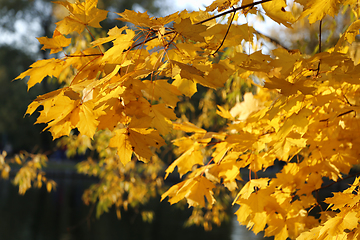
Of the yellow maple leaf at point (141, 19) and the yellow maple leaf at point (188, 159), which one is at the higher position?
the yellow maple leaf at point (141, 19)

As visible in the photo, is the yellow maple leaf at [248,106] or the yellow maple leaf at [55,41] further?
the yellow maple leaf at [248,106]

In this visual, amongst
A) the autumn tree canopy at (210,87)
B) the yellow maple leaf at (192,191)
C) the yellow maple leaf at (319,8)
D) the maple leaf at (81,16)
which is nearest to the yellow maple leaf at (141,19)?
the autumn tree canopy at (210,87)

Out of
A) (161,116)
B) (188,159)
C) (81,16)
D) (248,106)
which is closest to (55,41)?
(81,16)

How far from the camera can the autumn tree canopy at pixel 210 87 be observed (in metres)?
0.77

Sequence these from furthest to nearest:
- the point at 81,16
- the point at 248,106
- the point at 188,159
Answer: the point at 248,106
the point at 188,159
the point at 81,16

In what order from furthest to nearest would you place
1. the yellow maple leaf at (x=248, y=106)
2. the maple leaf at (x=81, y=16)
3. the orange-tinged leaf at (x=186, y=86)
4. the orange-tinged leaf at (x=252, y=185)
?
the yellow maple leaf at (x=248, y=106) → the orange-tinged leaf at (x=252, y=185) → the orange-tinged leaf at (x=186, y=86) → the maple leaf at (x=81, y=16)

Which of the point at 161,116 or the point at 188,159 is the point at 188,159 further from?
the point at 161,116

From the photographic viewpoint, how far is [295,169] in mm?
1219

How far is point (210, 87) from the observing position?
0.84 meters

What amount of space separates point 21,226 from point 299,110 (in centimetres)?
1006

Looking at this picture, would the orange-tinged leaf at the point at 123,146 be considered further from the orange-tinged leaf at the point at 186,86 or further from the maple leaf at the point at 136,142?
the orange-tinged leaf at the point at 186,86

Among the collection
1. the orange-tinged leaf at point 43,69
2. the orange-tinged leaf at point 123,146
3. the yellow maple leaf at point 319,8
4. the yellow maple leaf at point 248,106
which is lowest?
the yellow maple leaf at point 248,106

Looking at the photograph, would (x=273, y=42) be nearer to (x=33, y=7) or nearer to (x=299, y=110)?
(x=299, y=110)

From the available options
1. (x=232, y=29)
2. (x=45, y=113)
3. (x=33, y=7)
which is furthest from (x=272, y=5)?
(x=33, y=7)
